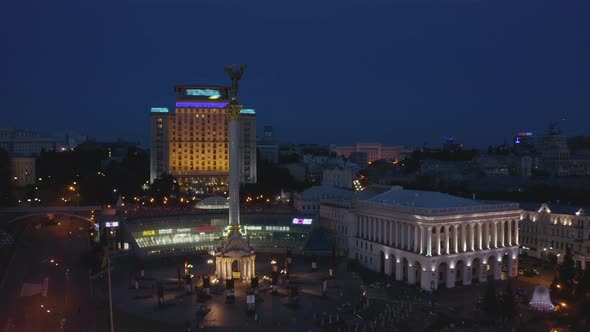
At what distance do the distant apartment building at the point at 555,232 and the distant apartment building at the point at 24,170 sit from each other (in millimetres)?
127240

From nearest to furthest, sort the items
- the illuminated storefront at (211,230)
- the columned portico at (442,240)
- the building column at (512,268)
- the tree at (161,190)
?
the columned portico at (442,240) < the building column at (512,268) < the illuminated storefront at (211,230) < the tree at (161,190)

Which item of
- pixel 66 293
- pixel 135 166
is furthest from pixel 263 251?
pixel 135 166

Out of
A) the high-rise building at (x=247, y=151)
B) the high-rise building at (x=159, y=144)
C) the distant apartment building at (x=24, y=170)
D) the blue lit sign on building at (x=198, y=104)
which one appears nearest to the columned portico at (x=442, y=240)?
the high-rise building at (x=247, y=151)

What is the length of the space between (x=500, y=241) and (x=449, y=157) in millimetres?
135243

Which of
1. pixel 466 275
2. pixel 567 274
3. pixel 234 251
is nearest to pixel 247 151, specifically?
pixel 234 251

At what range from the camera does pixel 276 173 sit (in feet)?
484

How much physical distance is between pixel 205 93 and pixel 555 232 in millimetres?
99860

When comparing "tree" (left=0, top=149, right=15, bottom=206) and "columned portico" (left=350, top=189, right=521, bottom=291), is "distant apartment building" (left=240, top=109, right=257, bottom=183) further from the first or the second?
"columned portico" (left=350, top=189, right=521, bottom=291)

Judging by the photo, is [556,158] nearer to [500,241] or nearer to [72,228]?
[500,241]

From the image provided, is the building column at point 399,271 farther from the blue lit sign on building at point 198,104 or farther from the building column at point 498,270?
the blue lit sign on building at point 198,104

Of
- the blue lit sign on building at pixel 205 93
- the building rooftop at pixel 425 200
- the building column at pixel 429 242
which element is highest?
the blue lit sign on building at pixel 205 93

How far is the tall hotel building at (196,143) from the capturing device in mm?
142750

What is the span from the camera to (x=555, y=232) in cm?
6988

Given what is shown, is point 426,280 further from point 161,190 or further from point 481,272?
point 161,190
